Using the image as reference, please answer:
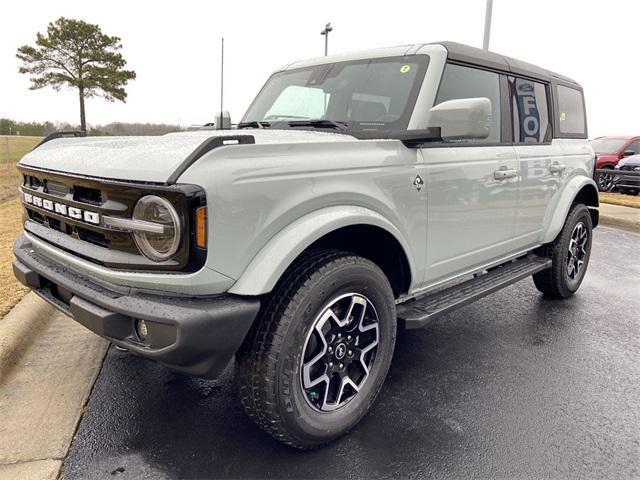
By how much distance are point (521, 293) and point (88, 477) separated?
168 inches

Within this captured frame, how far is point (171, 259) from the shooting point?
1.92 meters

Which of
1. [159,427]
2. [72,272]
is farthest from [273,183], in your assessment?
[159,427]

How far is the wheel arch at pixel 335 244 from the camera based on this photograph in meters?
1.98

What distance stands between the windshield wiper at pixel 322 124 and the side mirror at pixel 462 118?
0.54 metres

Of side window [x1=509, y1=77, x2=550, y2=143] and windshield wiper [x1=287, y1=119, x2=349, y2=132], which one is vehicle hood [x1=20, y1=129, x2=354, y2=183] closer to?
windshield wiper [x1=287, y1=119, x2=349, y2=132]

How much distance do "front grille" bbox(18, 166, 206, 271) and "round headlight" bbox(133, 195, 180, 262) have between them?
0.02 metres

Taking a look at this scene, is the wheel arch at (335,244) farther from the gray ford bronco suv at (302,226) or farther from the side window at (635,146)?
the side window at (635,146)

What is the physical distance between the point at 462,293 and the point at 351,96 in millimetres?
1510

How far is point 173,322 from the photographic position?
5.94 feet

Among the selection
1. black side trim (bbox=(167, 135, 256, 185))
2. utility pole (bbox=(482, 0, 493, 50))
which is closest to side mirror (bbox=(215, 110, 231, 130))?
black side trim (bbox=(167, 135, 256, 185))

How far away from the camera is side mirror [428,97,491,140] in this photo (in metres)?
2.48

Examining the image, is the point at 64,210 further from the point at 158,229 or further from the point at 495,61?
the point at 495,61

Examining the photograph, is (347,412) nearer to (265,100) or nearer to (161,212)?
(161,212)

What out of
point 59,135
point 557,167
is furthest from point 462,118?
point 59,135
